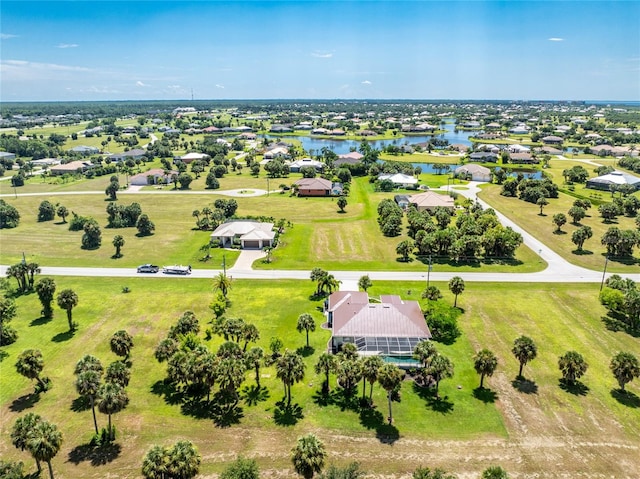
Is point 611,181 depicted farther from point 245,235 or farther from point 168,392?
point 168,392

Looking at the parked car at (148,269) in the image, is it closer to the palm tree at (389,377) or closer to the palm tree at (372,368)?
the palm tree at (372,368)

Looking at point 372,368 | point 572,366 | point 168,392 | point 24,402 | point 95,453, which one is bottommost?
point 95,453

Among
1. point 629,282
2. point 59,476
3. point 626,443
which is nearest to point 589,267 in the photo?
point 629,282

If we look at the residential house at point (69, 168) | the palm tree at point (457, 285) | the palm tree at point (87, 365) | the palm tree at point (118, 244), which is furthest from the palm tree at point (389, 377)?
the residential house at point (69, 168)

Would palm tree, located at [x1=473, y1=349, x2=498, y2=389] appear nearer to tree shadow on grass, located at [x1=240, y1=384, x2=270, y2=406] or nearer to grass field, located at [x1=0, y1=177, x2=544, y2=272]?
tree shadow on grass, located at [x1=240, y1=384, x2=270, y2=406]

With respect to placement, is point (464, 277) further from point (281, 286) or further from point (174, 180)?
point (174, 180)

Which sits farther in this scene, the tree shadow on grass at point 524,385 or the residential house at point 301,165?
the residential house at point 301,165

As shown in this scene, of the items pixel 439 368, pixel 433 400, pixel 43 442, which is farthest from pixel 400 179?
pixel 43 442

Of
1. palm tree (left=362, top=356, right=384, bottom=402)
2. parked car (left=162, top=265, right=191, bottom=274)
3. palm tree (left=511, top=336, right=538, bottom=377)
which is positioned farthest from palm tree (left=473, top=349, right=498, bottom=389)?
parked car (left=162, top=265, right=191, bottom=274)
